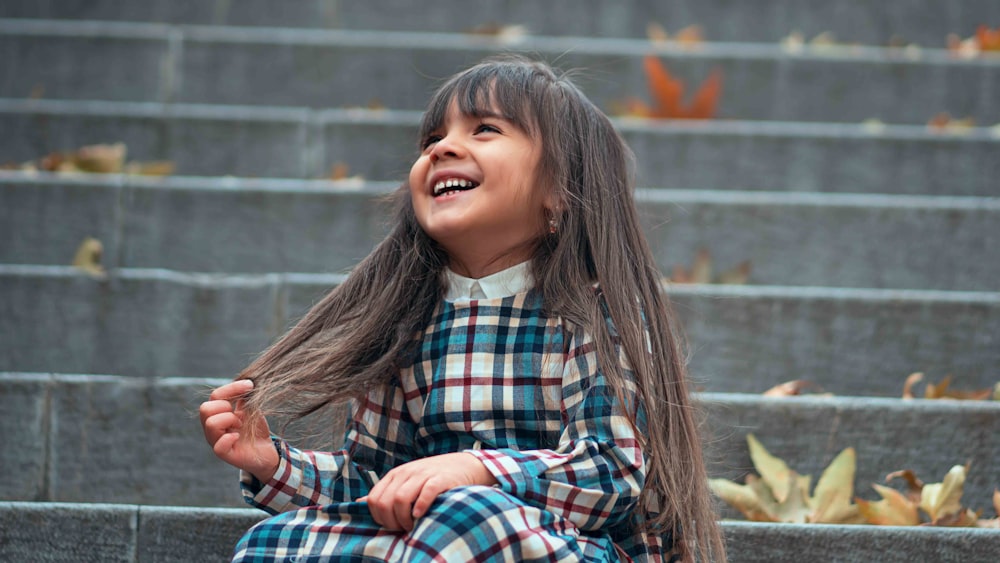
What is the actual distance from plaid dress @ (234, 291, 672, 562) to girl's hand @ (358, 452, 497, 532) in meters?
0.02

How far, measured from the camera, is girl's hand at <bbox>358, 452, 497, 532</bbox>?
1660 mm

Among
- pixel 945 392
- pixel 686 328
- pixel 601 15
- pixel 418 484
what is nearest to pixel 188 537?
pixel 418 484

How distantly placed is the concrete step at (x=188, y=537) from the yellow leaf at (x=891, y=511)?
15cm

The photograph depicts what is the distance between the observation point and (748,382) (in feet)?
9.30

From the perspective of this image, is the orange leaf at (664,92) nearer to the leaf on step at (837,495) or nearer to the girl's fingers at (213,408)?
the leaf on step at (837,495)

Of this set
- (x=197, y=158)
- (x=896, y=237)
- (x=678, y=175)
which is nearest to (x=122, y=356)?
(x=197, y=158)

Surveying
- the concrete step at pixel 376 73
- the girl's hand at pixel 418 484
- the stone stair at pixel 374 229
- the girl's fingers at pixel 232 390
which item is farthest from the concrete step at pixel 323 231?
the girl's hand at pixel 418 484

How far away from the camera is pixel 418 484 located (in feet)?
5.48

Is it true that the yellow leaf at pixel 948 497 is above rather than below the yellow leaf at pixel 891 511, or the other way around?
above

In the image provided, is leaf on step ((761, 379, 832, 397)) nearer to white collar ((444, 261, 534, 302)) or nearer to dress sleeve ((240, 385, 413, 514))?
white collar ((444, 261, 534, 302))

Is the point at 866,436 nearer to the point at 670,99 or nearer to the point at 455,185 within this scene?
the point at 455,185

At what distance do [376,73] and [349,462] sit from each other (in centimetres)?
242

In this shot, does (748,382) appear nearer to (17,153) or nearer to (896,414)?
(896,414)

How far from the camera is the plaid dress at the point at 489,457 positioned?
1645mm
